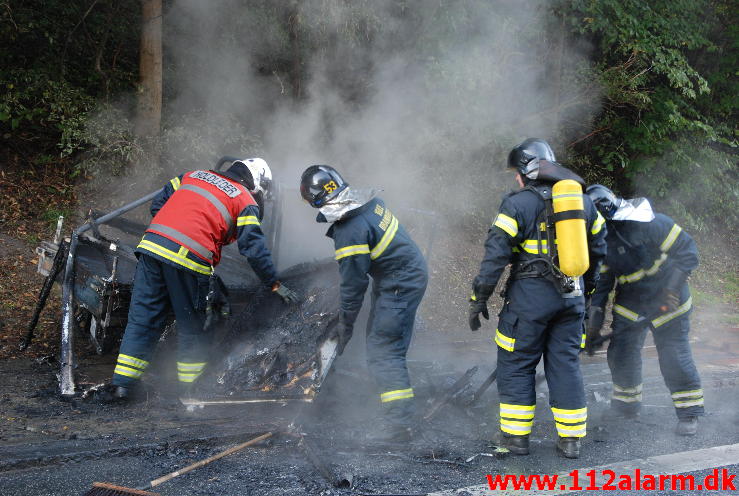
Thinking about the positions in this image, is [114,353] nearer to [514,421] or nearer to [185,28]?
[514,421]

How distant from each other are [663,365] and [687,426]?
40cm

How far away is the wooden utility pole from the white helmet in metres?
3.61

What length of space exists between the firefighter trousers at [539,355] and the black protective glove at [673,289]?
86cm

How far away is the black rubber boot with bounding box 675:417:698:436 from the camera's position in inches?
150

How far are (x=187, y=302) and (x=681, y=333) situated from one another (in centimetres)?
324

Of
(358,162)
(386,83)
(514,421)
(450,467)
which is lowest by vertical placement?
(450,467)

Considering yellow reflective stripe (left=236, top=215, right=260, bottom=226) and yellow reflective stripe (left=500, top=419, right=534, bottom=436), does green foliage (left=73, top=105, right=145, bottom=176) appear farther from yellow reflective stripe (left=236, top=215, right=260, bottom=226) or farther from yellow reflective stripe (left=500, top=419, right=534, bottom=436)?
yellow reflective stripe (left=500, top=419, right=534, bottom=436)

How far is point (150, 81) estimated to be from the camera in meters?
7.37

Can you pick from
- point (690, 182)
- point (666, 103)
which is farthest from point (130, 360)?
point (690, 182)

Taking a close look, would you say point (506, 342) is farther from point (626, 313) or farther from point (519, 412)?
point (626, 313)

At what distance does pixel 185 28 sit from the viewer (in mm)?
7793

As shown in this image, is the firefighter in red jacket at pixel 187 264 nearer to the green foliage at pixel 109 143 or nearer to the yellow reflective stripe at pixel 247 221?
the yellow reflective stripe at pixel 247 221

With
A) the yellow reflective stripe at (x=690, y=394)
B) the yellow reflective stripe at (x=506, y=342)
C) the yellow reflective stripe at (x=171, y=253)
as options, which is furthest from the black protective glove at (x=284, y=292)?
the yellow reflective stripe at (x=690, y=394)

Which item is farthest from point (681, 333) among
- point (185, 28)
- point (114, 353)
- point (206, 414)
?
point (185, 28)
